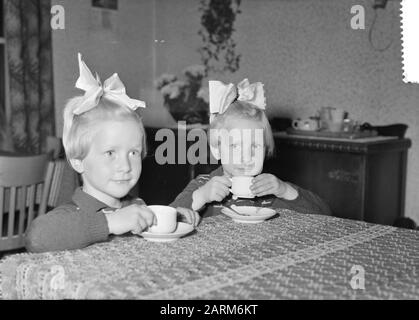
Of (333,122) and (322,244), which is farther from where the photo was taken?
(333,122)

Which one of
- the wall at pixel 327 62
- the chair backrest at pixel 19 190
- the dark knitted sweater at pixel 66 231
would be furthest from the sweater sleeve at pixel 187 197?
the wall at pixel 327 62

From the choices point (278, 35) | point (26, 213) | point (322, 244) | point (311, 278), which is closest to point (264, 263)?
point (311, 278)

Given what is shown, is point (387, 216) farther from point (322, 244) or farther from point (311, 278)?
point (311, 278)

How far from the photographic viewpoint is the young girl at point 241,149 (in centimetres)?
173

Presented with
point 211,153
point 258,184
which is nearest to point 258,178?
point 258,184

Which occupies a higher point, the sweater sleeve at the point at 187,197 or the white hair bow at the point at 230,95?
the white hair bow at the point at 230,95

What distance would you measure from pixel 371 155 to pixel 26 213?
191cm

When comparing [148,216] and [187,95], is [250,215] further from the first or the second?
[187,95]

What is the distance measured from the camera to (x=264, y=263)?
1061 millimetres

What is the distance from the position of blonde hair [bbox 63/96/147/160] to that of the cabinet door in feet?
6.64

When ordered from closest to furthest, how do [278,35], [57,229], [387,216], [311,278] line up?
[311,278] < [57,229] < [387,216] < [278,35]

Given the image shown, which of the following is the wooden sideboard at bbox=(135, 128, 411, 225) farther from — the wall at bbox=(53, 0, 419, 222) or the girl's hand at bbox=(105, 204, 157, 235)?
the girl's hand at bbox=(105, 204, 157, 235)

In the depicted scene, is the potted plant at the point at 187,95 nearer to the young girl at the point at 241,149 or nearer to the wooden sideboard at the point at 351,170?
the wooden sideboard at the point at 351,170

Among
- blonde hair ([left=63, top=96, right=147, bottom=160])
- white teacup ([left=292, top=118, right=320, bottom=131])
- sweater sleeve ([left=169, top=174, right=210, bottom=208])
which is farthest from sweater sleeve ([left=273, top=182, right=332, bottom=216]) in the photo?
white teacup ([left=292, top=118, right=320, bottom=131])
